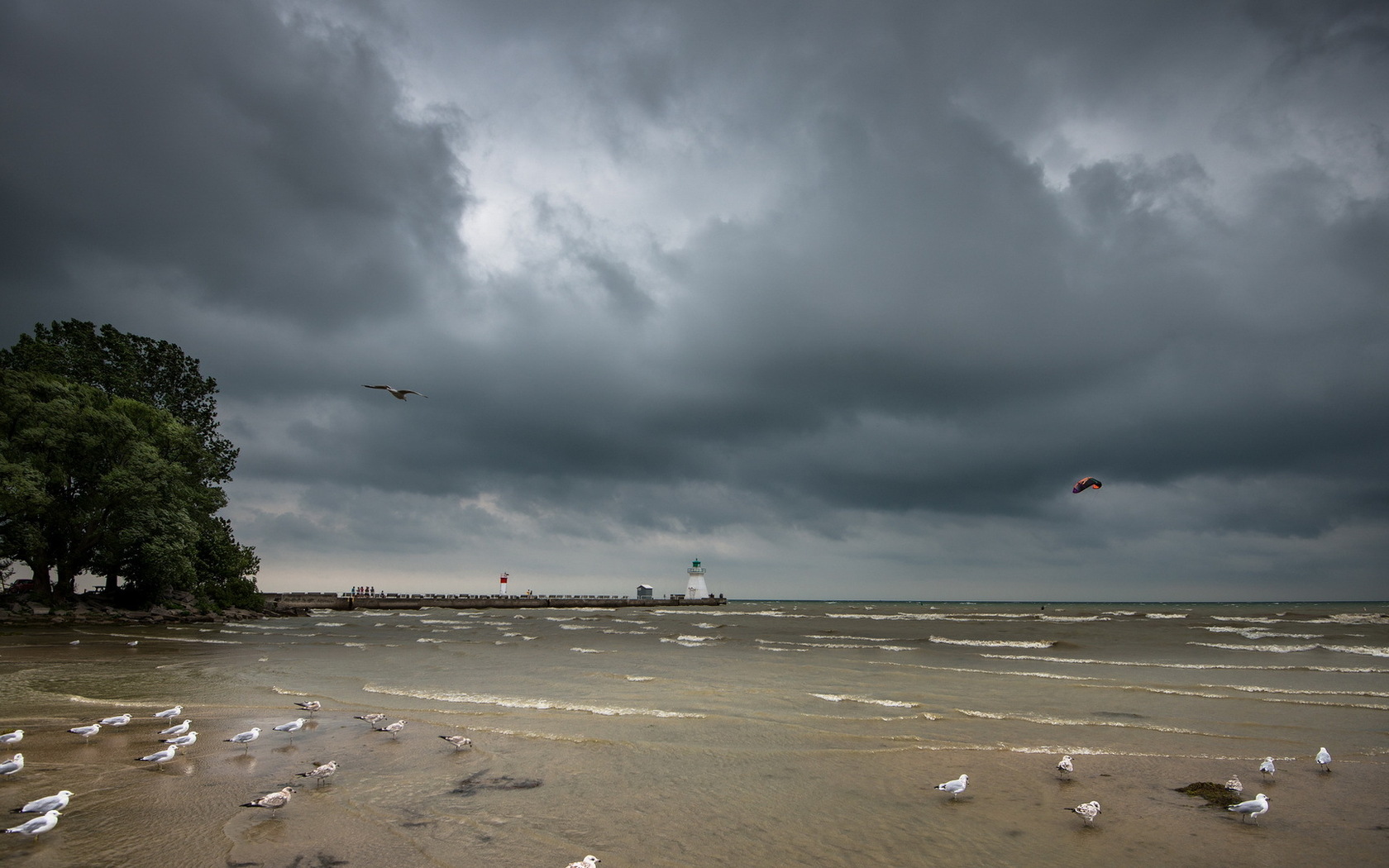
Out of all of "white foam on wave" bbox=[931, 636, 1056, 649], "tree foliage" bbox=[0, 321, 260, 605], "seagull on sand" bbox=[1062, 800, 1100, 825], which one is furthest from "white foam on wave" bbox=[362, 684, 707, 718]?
"tree foliage" bbox=[0, 321, 260, 605]

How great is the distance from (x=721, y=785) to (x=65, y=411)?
42.4 m

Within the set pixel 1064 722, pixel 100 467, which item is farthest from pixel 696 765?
pixel 100 467

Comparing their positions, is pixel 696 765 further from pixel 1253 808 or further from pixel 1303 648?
pixel 1303 648

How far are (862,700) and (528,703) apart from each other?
7399 millimetres

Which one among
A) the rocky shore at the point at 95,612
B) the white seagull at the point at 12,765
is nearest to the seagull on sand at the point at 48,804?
the white seagull at the point at 12,765

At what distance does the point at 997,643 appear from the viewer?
34594mm

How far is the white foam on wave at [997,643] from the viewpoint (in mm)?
32406

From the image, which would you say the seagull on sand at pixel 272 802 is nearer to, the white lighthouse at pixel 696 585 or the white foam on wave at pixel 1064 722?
the white foam on wave at pixel 1064 722

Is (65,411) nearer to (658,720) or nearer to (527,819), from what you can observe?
(658,720)

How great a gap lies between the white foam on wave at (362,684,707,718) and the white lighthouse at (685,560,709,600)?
108 m

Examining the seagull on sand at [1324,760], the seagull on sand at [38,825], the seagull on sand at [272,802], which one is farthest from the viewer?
the seagull on sand at [1324,760]

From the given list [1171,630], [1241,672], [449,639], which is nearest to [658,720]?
[1241,672]

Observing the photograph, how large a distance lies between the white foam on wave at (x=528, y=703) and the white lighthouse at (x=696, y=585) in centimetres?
10760

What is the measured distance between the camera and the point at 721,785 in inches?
324
